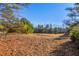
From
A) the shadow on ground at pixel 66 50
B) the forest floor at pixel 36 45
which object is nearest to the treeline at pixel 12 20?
the forest floor at pixel 36 45

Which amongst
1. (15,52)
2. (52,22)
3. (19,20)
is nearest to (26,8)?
(19,20)

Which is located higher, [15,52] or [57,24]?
[57,24]

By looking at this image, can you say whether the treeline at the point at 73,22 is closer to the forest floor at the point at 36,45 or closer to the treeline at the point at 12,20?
the forest floor at the point at 36,45

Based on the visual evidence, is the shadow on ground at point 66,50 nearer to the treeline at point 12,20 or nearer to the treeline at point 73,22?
the treeline at point 73,22

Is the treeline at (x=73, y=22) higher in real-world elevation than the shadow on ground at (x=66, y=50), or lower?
higher

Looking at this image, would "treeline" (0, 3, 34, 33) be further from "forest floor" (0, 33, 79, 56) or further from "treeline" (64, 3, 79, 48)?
"treeline" (64, 3, 79, 48)

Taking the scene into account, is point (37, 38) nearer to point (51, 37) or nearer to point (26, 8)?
point (51, 37)

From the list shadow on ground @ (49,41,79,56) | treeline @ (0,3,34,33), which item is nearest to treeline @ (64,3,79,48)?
shadow on ground @ (49,41,79,56)
